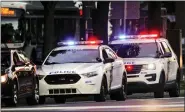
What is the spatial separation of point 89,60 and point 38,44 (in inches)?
518

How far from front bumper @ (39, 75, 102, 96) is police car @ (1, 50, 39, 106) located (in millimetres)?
583

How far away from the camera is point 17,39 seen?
90.4 feet

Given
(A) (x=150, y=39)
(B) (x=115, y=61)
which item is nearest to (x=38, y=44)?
(A) (x=150, y=39)

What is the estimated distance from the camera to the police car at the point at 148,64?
60.7ft

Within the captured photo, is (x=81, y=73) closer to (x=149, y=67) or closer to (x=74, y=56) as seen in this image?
(x=74, y=56)

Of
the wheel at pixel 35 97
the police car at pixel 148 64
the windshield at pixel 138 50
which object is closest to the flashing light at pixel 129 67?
the police car at pixel 148 64

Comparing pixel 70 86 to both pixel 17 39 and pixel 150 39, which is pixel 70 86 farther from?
pixel 17 39

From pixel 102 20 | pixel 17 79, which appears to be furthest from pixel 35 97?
pixel 102 20

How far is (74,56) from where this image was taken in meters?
16.9

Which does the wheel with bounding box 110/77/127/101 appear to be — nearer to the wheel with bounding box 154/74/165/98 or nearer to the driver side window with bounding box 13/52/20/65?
the wheel with bounding box 154/74/165/98

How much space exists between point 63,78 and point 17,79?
1.16 m

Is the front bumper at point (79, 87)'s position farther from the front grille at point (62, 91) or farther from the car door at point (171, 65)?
the car door at point (171, 65)

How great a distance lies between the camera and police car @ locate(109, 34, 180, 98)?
18.5m

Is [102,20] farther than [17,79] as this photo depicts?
Yes
